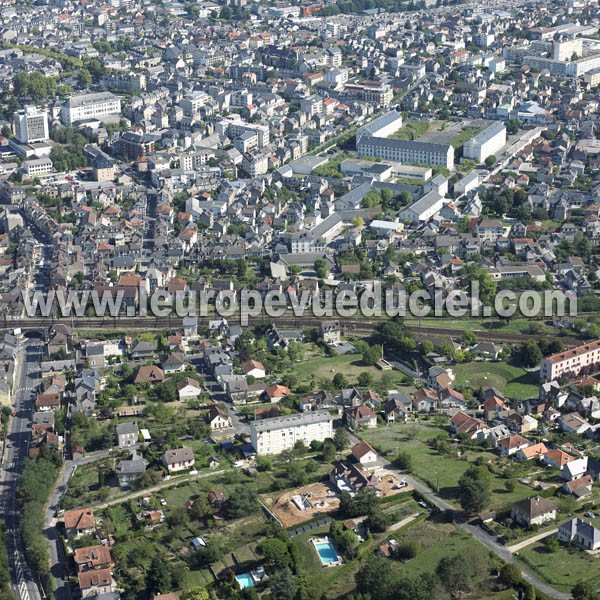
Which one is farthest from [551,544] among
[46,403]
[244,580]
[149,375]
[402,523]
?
[46,403]

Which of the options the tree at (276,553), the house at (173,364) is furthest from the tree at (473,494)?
the house at (173,364)

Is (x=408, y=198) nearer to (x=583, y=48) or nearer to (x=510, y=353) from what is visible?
(x=510, y=353)

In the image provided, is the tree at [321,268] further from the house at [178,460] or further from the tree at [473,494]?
the tree at [473,494]

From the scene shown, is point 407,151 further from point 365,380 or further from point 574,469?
point 574,469

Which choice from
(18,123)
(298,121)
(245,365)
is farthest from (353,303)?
(18,123)

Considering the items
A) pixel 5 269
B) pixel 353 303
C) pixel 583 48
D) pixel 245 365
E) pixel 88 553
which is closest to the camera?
pixel 88 553

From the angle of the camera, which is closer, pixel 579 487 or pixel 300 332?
pixel 579 487

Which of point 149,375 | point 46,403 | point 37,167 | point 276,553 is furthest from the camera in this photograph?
point 37,167
